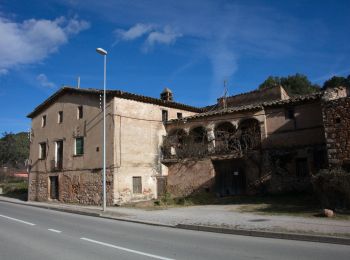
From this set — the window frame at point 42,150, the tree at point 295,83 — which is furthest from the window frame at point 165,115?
the tree at point 295,83

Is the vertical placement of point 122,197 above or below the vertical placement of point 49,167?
below

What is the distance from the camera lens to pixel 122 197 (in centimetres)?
2500

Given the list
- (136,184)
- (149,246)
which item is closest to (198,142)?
(136,184)

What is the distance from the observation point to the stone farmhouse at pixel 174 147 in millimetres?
22656

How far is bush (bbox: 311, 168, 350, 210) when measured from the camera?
1485cm

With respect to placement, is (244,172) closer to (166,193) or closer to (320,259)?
(166,193)

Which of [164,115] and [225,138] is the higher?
[164,115]

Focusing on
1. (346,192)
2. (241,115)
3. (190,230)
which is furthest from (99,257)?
(241,115)

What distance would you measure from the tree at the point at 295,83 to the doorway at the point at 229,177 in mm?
26526

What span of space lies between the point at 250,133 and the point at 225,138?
1.94 m

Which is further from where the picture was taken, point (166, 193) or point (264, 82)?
point (264, 82)

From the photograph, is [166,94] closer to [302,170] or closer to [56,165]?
[56,165]

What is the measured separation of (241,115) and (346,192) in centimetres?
1148

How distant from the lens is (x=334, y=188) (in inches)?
603
